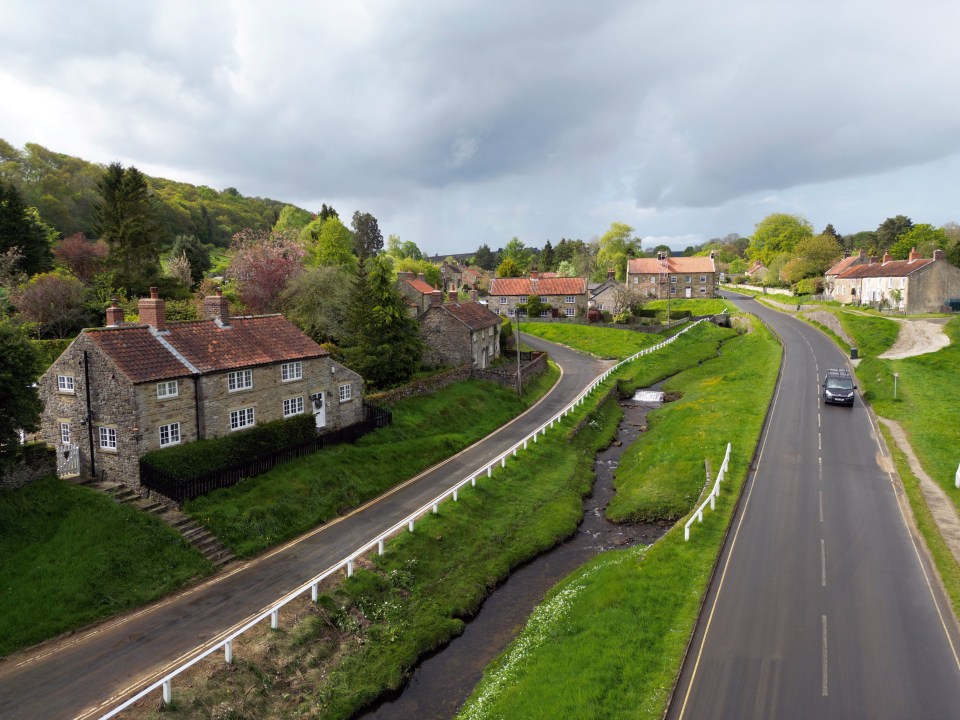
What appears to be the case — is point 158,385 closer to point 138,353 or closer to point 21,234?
point 138,353

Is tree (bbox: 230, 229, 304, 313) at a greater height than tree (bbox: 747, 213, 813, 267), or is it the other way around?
tree (bbox: 747, 213, 813, 267)

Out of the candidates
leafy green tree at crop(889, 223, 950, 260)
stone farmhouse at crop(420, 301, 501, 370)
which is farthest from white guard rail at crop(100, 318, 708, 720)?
leafy green tree at crop(889, 223, 950, 260)

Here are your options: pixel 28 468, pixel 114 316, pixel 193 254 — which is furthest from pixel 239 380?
pixel 193 254

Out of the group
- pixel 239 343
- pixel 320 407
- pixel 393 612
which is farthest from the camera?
pixel 320 407

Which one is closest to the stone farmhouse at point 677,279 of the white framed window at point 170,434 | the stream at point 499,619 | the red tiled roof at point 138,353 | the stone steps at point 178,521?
the stream at point 499,619

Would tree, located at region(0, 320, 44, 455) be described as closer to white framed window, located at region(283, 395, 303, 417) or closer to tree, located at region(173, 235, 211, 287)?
white framed window, located at region(283, 395, 303, 417)

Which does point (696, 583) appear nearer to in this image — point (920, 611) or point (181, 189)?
point (920, 611)
